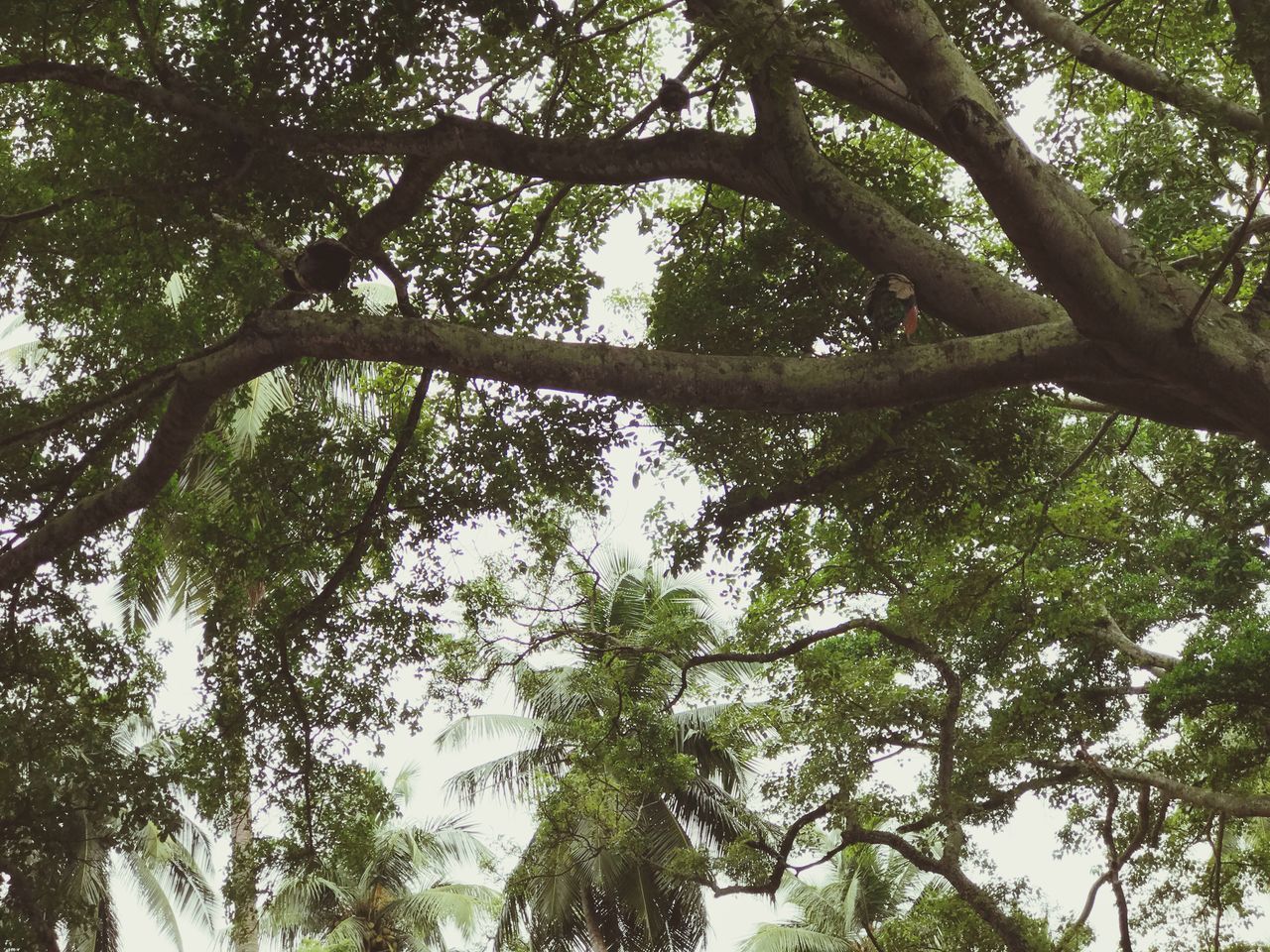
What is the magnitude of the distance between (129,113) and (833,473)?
4.92 m

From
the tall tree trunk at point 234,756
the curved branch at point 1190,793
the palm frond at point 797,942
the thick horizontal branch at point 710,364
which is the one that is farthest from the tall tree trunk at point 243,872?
the palm frond at point 797,942

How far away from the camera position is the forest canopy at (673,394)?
16.5 feet

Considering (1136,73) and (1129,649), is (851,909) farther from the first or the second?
(1136,73)

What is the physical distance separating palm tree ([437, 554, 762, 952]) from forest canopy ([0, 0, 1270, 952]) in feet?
0.69

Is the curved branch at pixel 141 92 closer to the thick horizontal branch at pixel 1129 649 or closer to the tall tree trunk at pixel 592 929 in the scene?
the thick horizontal branch at pixel 1129 649

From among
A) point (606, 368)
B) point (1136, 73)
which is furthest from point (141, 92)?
point (1136, 73)

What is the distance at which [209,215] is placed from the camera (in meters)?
6.14

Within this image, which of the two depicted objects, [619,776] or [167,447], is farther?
[619,776]

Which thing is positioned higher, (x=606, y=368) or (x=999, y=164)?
(x=999, y=164)

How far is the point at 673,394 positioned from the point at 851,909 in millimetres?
20234

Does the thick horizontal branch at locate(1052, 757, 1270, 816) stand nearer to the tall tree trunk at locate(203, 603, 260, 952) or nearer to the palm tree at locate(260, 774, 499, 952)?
the tall tree trunk at locate(203, 603, 260, 952)

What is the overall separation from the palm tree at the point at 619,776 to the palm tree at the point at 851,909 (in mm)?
3942

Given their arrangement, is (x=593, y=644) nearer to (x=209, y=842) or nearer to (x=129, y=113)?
(x=129, y=113)

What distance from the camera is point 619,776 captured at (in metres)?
11.5
